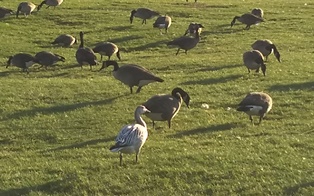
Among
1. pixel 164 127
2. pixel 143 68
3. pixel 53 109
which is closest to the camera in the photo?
pixel 164 127

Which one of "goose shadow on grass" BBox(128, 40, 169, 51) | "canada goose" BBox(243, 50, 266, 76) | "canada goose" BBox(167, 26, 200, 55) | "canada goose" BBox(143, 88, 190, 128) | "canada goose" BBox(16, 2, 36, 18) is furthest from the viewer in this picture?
"canada goose" BBox(16, 2, 36, 18)

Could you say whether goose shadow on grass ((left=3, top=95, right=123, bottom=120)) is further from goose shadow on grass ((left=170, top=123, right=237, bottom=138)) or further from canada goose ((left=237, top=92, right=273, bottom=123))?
canada goose ((left=237, top=92, right=273, bottom=123))

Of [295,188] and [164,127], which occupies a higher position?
[295,188]

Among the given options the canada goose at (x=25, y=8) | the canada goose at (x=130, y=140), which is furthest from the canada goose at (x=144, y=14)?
the canada goose at (x=130, y=140)

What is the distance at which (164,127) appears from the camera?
16.7 m

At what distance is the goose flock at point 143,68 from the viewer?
43.9 feet

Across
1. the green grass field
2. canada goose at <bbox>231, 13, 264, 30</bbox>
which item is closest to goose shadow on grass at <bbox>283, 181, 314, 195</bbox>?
the green grass field

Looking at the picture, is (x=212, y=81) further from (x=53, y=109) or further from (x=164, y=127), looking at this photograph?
(x=53, y=109)

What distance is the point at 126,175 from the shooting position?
12.9 metres

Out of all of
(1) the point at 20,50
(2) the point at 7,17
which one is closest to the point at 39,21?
(2) the point at 7,17

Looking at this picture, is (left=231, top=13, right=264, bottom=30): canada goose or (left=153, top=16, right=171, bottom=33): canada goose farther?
(left=231, top=13, right=264, bottom=30): canada goose

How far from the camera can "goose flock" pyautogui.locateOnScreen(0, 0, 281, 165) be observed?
13.4 metres

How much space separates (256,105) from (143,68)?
4.80m

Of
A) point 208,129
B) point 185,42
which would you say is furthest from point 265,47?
point 208,129
